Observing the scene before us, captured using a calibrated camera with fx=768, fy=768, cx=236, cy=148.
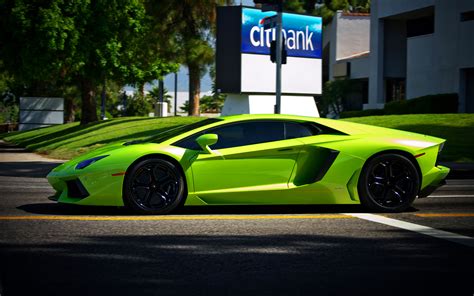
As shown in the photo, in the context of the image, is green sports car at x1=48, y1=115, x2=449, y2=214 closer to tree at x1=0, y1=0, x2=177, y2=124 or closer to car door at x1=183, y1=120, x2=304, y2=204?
car door at x1=183, y1=120, x2=304, y2=204

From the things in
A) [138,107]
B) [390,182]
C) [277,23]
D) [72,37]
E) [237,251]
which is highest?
[72,37]

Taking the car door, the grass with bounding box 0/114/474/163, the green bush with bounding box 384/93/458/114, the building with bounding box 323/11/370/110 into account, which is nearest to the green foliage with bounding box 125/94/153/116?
the building with bounding box 323/11/370/110

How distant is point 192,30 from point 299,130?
43112 mm

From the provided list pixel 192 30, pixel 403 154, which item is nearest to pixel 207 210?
pixel 403 154

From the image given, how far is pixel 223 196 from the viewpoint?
8.83 metres

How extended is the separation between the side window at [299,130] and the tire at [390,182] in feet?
2.53

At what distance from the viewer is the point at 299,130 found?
30.5ft

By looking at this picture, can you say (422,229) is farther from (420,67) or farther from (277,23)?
(420,67)

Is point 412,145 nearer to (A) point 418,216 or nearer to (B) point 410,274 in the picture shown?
(A) point 418,216

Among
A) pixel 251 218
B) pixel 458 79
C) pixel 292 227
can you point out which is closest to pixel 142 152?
pixel 251 218

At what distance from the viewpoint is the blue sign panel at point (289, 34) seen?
36053mm

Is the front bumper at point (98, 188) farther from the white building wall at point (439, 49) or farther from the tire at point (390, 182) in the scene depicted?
the white building wall at point (439, 49)

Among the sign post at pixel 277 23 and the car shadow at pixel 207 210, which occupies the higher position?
the sign post at pixel 277 23

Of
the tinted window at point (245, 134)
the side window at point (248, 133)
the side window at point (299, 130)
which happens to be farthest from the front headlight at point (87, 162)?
the side window at point (299, 130)
